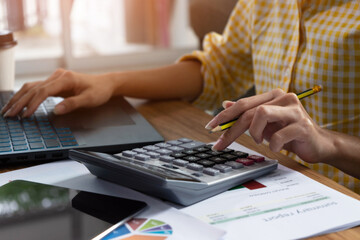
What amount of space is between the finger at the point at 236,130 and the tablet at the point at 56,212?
176 mm

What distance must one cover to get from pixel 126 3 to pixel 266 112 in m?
1.57

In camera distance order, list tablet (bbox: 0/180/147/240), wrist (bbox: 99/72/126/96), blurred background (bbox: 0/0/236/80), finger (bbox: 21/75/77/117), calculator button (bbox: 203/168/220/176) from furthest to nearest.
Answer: blurred background (bbox: 0/0/236/80) < wrist (bbox: 99/72/126/96) < finger (bbox: 21/75/77/117) < calculator button (bbox: 203/168/220/176) < tablet (bbox: 0/180/147/240)

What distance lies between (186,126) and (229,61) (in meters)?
0.40

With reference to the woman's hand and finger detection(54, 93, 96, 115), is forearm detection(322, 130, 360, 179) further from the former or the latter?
finger detection(54, 93, 96, 115)

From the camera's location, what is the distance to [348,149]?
2.49 ft

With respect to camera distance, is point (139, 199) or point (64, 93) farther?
point (64, 93)

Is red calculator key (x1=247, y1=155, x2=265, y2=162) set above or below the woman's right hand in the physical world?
below

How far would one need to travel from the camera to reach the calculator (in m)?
0.55

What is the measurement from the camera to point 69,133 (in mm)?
794

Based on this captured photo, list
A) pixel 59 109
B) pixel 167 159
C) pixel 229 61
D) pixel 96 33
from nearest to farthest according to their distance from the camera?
pixel 167 159 < pixel 59 109 < pixel 229 61 < pixel 96 33

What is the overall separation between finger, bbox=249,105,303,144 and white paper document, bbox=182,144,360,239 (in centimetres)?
7

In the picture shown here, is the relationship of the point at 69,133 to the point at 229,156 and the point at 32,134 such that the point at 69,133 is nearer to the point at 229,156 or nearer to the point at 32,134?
the point at 32,134

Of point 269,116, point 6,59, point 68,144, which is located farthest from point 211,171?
point 6,59

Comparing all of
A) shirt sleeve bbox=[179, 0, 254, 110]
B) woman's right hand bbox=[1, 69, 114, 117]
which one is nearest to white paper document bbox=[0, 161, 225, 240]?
woman's right hand bbox=[1, 69, 114, 117]
